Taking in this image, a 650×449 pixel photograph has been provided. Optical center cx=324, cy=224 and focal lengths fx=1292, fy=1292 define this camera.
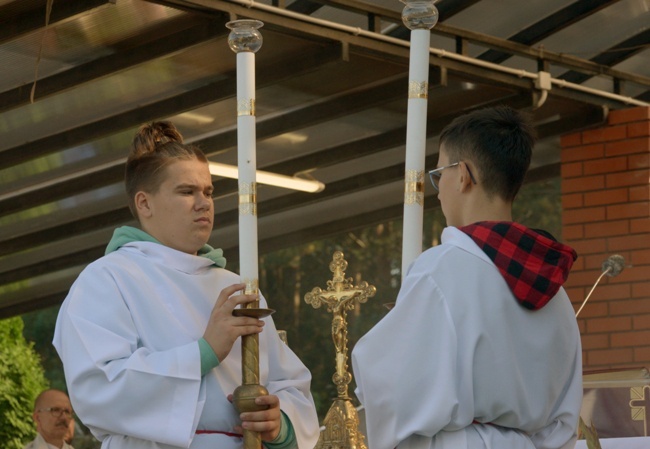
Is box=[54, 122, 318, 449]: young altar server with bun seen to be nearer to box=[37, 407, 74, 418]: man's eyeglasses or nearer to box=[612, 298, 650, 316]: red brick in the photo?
box=[612, 298, 650, 316]: red brick

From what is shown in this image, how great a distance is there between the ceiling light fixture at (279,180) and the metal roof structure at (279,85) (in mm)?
79

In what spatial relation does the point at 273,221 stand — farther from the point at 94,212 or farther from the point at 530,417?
the point at 530,417

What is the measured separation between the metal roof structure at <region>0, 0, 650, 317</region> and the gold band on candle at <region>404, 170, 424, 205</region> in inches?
100

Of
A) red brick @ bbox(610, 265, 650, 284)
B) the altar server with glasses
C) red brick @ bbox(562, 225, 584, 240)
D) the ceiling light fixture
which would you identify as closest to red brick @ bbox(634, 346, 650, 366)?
red brick @ bbox(610, 265, 650, 284)

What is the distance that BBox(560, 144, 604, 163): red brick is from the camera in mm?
8109

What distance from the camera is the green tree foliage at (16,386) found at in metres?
13.3

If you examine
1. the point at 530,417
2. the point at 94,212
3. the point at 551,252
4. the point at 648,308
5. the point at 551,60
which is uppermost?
the point at 551,60

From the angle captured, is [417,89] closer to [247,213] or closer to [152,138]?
[247,213]

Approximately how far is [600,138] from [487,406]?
5290 millimetres

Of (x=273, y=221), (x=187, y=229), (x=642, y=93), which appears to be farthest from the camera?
(x=273, y=221)

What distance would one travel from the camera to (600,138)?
8.11 meters

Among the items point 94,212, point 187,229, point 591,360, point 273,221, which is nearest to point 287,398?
Result: point 187,229

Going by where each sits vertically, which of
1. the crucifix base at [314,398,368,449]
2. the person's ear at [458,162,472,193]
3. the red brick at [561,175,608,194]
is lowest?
the crucifix base at [314,398,368,449]

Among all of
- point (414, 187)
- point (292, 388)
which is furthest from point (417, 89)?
point (292, 388)
